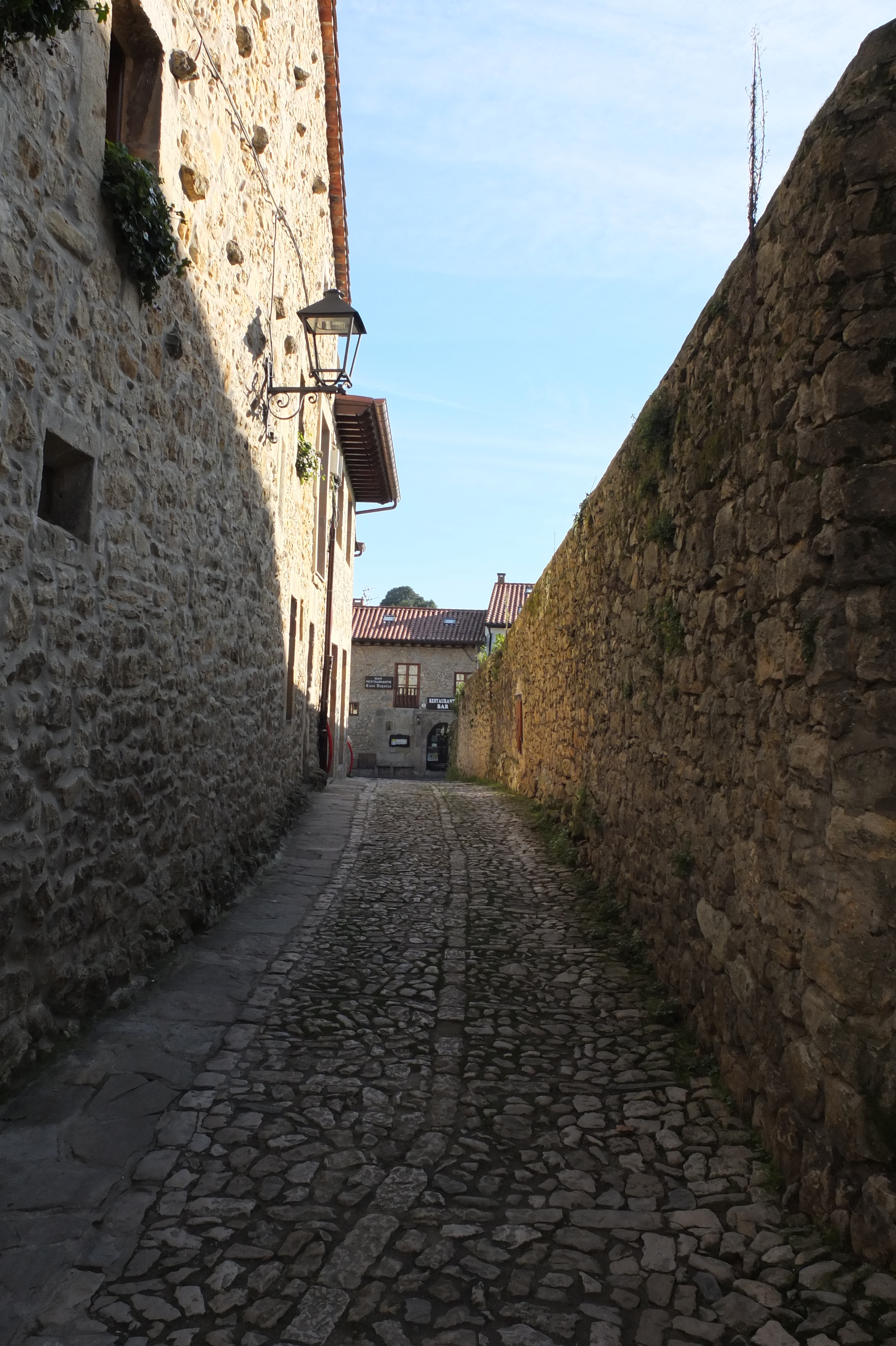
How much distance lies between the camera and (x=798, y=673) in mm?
3111

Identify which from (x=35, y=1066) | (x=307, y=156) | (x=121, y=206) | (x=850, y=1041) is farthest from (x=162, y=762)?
(x=307, y=156)

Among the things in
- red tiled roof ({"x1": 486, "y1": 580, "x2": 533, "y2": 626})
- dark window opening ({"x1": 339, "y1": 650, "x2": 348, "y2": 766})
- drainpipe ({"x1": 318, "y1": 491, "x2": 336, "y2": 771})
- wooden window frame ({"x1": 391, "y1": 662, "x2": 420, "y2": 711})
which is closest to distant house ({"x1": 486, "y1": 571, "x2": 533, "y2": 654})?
red tiled roof ({"x1": 486, "y1": 580, "x2": 533, "y2": 626})

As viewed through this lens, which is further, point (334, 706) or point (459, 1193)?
point (334, 706)

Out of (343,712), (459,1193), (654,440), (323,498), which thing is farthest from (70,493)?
(343,712)

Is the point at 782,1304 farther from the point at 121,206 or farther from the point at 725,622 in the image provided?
the point at 121,206

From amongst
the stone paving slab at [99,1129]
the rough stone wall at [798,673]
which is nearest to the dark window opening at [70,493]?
the stone paving slab at [99,1129]

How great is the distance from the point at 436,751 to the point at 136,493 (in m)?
31.8

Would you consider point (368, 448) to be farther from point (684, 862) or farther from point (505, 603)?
point (505, 603)

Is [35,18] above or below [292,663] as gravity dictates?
above

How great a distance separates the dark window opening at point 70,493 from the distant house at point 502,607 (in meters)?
28.8

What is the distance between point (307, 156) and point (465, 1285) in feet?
30.5

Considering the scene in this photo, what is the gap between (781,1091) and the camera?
3.09 m

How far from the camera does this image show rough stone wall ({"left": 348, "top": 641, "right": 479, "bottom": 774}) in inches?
1393

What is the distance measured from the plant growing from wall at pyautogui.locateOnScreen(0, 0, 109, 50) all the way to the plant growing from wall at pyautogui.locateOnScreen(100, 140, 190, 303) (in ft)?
2.78
